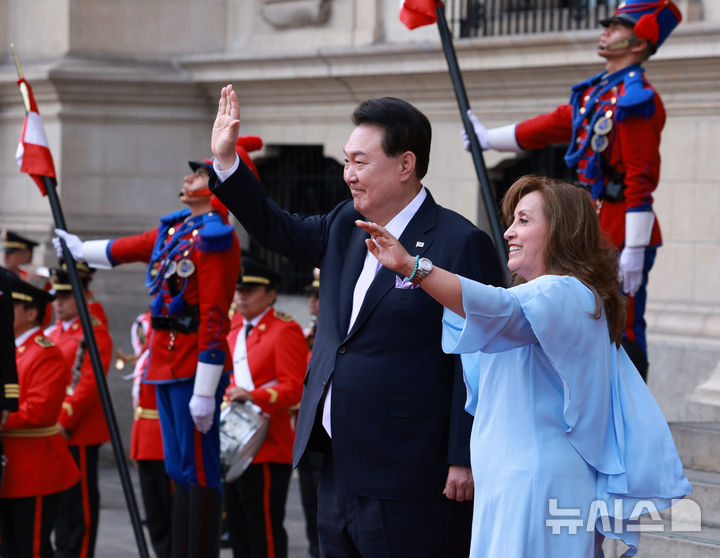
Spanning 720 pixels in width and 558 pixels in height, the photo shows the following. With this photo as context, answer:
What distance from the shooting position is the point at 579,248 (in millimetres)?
3344

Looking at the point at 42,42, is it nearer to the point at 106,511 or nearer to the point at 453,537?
the point at 106,511

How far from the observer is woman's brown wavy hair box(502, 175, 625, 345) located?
3330 mm

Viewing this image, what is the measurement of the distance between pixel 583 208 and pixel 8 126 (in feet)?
29.1

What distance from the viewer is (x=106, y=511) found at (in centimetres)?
922

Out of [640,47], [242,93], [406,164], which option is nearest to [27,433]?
[406,164]

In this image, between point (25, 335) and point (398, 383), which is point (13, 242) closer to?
point (25, 335)

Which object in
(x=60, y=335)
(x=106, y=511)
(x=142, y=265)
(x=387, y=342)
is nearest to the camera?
(x=387, y=342)

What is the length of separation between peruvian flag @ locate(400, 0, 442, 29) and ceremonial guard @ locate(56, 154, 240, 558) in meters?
1.14

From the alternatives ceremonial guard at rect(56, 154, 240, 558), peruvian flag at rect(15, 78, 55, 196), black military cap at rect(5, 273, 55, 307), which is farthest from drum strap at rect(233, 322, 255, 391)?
peruvian flag at rect(15, 78, 55, 196)

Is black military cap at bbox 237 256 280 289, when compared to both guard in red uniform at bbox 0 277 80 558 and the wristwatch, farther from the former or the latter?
the wristwatch

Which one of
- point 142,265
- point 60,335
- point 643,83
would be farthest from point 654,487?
point 142,265

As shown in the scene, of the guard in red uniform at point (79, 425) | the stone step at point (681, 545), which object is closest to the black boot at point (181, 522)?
the guard in red uniform at point (79, 425)

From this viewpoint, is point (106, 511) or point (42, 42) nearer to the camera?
point (106, 511)

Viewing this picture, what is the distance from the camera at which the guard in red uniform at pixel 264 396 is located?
23.0 ft
